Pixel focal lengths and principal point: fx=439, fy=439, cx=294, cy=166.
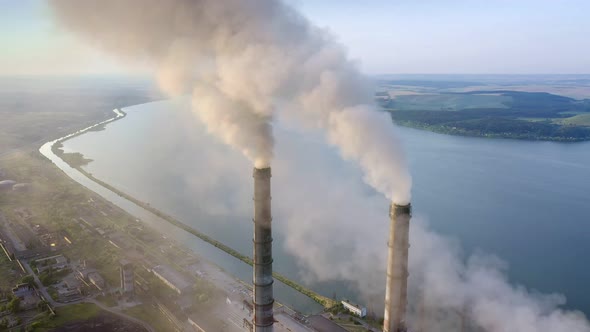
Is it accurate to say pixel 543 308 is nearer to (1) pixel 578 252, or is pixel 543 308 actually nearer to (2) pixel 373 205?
(1) pixel 578 252

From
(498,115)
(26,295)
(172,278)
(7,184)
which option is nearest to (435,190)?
(172,278)

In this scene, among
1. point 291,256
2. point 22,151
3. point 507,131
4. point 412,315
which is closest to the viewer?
point 412,315

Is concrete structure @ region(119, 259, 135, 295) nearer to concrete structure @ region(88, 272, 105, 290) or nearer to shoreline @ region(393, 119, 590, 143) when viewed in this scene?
concrete structure @ region(88, 272, 105, 290)

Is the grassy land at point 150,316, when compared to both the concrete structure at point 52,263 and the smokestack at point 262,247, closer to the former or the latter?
the concrete structure at point 52,263

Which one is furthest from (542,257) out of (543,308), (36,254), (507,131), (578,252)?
(507,131)

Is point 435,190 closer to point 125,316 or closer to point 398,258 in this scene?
point 125,316

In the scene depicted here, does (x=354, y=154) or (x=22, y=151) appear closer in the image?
(x=354, y=154)

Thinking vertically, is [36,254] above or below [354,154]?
below

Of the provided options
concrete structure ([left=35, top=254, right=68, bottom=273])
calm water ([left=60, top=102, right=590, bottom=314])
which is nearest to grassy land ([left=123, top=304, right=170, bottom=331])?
calm water ([left=60, top=102, right=590, bottom=314])
